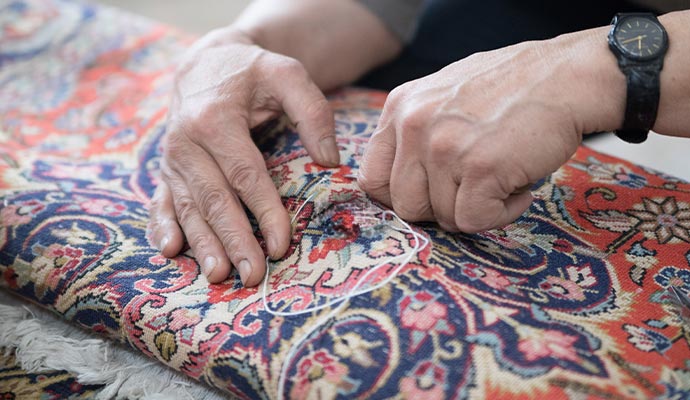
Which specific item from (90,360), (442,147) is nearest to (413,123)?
(442,147)

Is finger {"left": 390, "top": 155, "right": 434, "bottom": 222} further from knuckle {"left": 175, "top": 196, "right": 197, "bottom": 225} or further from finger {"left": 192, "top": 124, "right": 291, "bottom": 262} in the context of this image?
knuckle {"left": 175, "top": 196, "right": 197, "bottom": 225}

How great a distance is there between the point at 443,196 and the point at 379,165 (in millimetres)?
94

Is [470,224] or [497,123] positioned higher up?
[497,123]

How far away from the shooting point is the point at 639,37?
76 centimetres

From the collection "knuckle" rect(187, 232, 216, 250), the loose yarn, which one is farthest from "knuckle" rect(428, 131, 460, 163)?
"knuckle" rect(187, 232, 216, 250)

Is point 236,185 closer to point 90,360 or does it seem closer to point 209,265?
point 209,265

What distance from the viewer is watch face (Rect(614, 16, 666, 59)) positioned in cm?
75

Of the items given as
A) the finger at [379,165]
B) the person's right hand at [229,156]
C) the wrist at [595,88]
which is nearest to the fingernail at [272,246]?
the person's right hand at [229,156]

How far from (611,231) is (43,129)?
3.28 feet

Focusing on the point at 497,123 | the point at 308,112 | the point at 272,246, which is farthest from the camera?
the point at 308,112

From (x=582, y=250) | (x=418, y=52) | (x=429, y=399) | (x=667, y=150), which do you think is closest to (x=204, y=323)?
(x=429, y=399)

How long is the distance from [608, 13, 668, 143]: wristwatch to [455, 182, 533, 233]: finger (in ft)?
0.49

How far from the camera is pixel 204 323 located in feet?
2.58

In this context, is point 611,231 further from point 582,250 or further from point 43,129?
point 43,129
